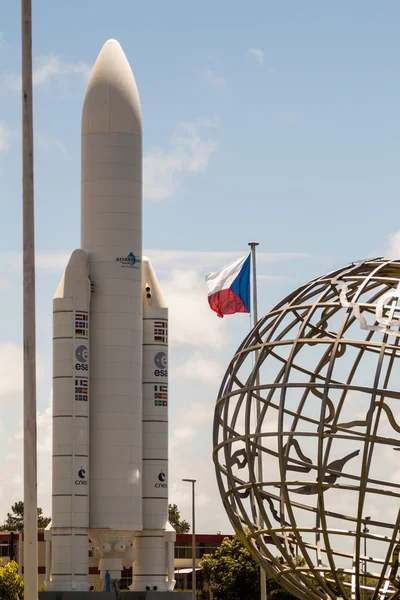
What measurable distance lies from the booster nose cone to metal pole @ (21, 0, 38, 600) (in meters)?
31.4

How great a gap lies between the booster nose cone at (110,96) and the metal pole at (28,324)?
31385 millimetres

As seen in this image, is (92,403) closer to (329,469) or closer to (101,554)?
(101,554)

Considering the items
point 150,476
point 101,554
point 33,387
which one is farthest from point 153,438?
point 33,387

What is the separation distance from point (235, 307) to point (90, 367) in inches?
581

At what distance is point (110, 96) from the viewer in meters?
56.2

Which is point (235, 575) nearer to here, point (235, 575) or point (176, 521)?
point (235, 575)

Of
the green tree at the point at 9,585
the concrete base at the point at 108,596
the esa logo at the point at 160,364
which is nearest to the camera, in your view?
the concrete base at the point at 108,596

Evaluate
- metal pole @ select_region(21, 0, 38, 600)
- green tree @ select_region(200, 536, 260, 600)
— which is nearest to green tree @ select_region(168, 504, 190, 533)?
green tree @ select_region(200, 536, 260, 600)

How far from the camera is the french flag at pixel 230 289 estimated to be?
1606 inches

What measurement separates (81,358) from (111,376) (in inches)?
56.0

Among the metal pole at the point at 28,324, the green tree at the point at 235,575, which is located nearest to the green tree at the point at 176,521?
the green tree at the point at 235,575

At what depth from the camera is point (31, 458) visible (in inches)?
879

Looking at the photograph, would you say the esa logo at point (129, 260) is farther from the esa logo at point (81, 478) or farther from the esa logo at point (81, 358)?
the esa logo at point (81, 478)

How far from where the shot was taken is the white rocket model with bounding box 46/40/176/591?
53594mm
